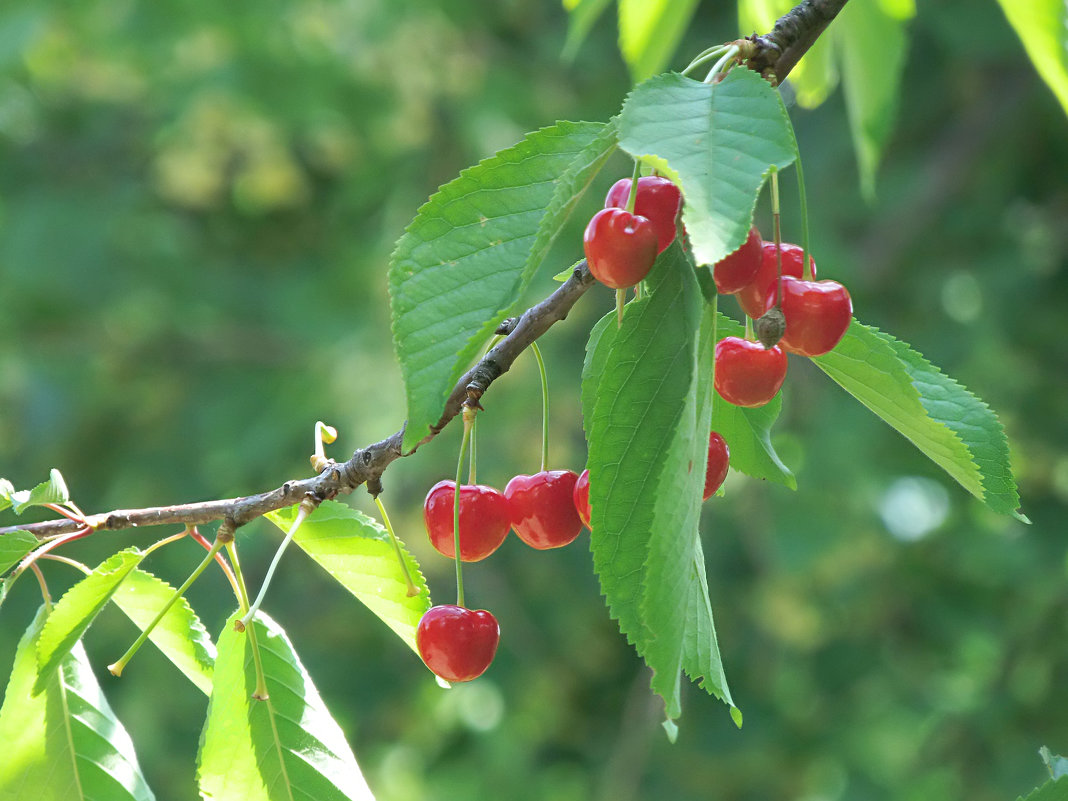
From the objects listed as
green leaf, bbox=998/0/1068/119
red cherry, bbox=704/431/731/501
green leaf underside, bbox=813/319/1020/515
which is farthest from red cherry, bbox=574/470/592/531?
green leaf, bbox=998/0/1068/119

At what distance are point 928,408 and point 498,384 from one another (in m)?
3.14

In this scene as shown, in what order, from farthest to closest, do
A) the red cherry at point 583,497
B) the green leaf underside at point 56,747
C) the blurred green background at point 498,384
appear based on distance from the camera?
the blurred green background at point 498,384, the green leaf underside at point 56,747, the red cherry at point 583,497

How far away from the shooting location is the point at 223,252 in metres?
5.31

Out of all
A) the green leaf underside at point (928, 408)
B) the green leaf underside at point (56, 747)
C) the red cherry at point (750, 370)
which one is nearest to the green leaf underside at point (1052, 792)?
the green leaf underside at point (928, 408)

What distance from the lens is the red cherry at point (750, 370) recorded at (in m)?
0.82

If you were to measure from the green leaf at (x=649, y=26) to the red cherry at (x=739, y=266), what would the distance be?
0.61 meters

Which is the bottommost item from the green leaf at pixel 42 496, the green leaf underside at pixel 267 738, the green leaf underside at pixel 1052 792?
the green leaf underside at pixel 1052 792

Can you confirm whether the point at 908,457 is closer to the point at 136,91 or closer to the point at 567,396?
the point at 567,396

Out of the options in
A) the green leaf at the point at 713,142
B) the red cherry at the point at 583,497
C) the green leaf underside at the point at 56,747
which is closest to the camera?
the green leaf at the point at 713,142

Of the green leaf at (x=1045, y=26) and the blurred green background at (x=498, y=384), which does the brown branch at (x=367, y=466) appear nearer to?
the green leaf at (x=1045, y=26)

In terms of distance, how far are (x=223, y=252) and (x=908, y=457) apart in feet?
10.4

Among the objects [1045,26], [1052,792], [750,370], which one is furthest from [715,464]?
[1045,26]

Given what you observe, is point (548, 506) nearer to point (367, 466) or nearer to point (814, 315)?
point (367, 466)

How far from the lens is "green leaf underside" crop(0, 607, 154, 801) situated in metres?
1.05
